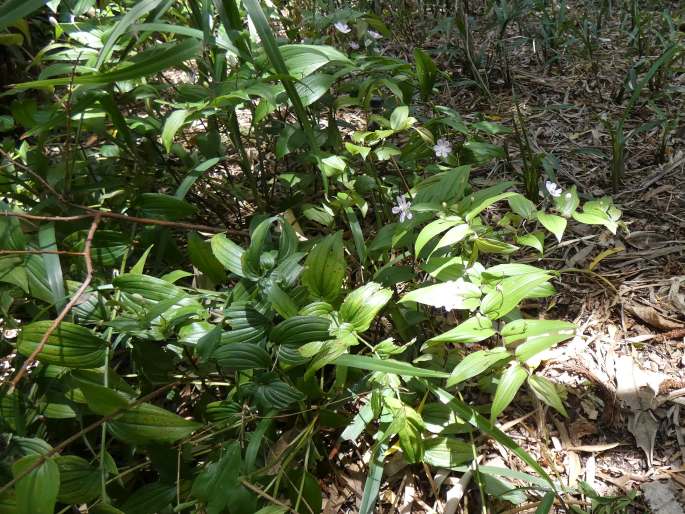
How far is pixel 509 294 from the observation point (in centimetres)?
98

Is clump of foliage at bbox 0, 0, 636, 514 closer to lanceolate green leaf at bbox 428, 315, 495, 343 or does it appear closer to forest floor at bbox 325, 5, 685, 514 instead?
lanceolate green leaf at bbox 428, 315, 495, 343

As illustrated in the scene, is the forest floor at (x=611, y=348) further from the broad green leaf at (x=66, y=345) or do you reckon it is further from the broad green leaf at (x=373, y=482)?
the broad green leaf at (x=66, y=345)

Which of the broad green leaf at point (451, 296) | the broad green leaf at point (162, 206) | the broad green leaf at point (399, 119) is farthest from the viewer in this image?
the broad green leaf at point (399, 119)

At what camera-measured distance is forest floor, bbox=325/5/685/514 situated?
3.90ft

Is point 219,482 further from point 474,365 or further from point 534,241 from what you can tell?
point 534,241

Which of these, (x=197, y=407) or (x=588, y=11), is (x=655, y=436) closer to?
(x=197, y=407)

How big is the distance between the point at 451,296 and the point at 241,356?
0.41m

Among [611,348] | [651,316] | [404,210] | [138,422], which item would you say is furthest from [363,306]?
[651,316]

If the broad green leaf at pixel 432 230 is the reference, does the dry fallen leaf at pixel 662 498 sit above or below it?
below

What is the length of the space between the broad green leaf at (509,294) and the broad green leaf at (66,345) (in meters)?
0.72

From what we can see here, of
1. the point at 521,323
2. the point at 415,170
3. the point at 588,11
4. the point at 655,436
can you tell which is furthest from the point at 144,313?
the point at 588,11

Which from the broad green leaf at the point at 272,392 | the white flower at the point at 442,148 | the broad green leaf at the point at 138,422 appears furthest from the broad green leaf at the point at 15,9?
the white flower at the point at 442,148

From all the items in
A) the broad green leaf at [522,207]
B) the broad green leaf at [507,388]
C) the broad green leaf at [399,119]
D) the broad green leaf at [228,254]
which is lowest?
the broad green leaf at [507,388]

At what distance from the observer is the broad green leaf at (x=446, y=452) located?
3.73 ft
